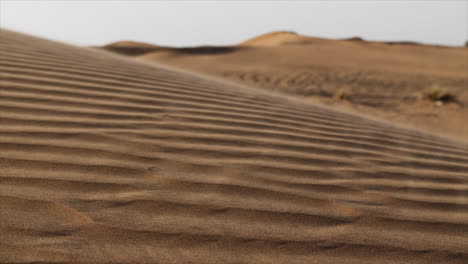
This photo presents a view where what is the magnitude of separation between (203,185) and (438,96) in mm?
8564

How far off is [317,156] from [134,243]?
1.23 meters

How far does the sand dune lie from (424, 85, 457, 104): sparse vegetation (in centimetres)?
657

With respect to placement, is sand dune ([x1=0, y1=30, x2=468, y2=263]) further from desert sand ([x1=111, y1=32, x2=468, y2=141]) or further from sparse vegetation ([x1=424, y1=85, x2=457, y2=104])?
sparse vegetation ([x1=424, y1=85, x2=457, y2=104])

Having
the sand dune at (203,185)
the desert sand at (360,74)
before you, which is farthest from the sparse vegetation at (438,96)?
the sand dune at (203,185)

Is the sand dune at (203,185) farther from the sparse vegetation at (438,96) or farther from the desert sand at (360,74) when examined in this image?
the sparse vegetation at (438,96)

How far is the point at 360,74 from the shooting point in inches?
453

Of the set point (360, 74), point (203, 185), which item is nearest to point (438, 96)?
point (360, 74)

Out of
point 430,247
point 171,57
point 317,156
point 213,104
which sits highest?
point 171,57

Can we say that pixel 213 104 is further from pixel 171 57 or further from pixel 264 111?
pixel 171 57

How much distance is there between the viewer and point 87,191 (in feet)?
4.96

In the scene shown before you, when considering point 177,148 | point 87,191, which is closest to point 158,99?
point 177,148

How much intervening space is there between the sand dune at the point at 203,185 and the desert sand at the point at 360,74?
4.56 m

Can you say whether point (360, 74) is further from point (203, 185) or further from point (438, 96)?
point (203, 185)

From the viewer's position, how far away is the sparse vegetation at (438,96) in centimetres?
891
